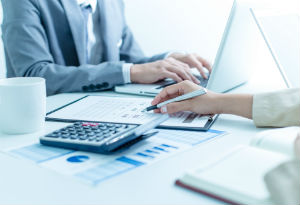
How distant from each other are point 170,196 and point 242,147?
0.50ft

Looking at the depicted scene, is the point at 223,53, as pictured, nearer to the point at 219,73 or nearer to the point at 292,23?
the point at 219,73

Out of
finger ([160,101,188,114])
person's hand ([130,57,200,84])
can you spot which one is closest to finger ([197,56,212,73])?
person's hand ([130,57,200,84])

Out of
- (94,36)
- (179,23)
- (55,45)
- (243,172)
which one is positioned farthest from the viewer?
(179,23)

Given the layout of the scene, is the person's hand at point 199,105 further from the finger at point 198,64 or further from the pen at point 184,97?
the finger at point 198,64

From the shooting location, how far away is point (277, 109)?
71cm

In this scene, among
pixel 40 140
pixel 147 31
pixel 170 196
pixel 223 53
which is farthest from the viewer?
pixel 147 31

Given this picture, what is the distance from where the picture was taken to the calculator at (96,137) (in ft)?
1.83

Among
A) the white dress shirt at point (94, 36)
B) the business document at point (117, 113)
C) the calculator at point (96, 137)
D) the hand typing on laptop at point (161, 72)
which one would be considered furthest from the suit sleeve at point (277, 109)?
the white dress shirt at point (94, 36)

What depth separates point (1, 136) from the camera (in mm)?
685

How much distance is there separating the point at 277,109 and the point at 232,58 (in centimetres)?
32

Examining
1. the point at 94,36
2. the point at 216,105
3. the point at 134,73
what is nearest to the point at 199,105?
the point at 216,105

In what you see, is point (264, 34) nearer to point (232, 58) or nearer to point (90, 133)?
point (232, 58)

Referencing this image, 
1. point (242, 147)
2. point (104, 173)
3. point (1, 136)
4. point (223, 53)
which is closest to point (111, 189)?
point (104, 173)

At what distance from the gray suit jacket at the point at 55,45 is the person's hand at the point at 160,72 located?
0.17 feet
